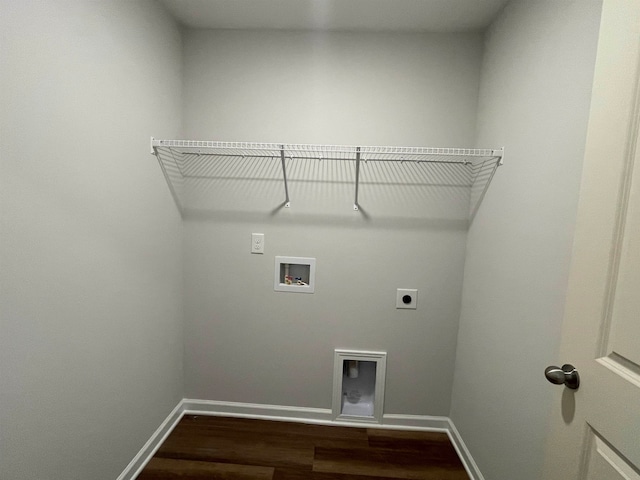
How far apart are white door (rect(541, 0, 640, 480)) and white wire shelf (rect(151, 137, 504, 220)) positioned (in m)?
0.86

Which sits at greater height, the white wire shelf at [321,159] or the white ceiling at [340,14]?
the white ceiling at [340,14]

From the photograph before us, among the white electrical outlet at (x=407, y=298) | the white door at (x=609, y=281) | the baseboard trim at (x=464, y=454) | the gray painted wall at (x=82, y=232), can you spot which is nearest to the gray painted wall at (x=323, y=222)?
the white electrical outlet at (x=407, y=298)

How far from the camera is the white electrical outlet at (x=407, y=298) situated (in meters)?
1.86

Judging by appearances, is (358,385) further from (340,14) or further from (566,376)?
(340,14)

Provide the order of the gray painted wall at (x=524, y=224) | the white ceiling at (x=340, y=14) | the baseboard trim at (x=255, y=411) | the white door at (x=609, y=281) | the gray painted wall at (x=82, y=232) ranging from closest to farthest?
the white door at (x=609, y=281) < the gray painted wall at (x=82, y=232) < the gray painted wall at (x=524, y=224) < the white ceiling at (x=340, y=14) < the baseboard trim at (x=255, y=411)

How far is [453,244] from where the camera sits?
182 cm

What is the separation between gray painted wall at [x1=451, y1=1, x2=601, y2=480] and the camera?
1.03m

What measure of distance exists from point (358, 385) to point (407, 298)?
0.71 m

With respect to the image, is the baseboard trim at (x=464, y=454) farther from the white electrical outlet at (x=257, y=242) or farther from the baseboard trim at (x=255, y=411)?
the white electrical outlet at (x=257, y=242)

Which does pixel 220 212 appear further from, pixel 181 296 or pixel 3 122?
pixel 3 122

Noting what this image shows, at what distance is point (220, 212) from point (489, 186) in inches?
60.1

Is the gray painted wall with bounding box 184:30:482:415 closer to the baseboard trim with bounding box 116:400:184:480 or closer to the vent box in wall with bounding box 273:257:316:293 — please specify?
the vent box in wall with bounding box 273:257:316:293

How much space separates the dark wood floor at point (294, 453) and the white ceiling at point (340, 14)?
239 cm

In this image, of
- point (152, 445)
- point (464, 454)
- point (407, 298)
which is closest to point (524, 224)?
point (407, 298)
